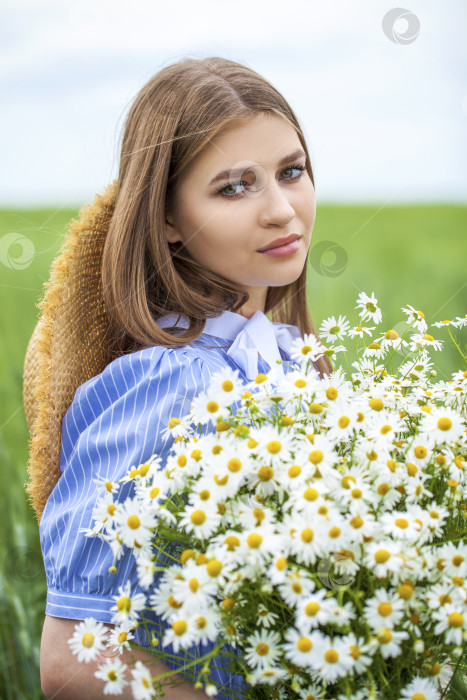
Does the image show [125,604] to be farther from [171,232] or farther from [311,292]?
[311,292]

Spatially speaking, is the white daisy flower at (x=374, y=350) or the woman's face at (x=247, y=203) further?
the woman's face at (x=247, y=203)

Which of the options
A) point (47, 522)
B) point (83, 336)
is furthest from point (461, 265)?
point (47, 522)

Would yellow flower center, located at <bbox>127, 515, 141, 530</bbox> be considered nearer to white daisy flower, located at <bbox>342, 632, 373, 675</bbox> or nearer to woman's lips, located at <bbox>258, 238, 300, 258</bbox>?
white daisy flower, located at <bbox>342, 632, 373, 675</bbox>

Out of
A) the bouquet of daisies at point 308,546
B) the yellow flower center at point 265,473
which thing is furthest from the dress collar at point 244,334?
the yellow flower center at point 265,473

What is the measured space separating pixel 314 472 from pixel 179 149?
2.29ft

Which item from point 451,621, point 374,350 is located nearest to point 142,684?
point 451,621

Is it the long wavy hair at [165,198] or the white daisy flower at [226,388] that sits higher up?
the long wavy hair at [165,198]

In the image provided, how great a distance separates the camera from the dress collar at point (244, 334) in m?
1.17

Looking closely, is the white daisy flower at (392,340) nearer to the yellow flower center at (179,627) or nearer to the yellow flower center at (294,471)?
the yellow flower center at (294,471)

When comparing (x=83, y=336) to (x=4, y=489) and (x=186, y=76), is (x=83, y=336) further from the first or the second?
(x=4, y=489)

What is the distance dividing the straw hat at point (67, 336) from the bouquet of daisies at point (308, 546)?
441 mm
